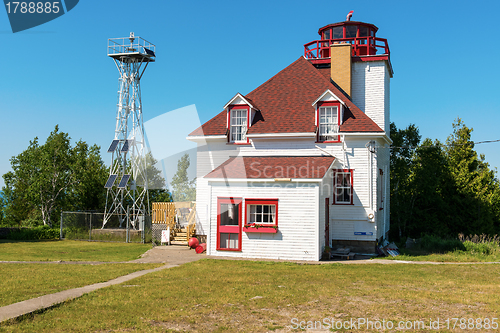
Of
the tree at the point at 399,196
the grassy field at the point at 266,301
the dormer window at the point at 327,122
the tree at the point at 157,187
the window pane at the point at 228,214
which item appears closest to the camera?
the grassy field at the point at 266,301

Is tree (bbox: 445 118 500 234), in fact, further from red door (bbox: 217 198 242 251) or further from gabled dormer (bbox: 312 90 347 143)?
red door (bbox: 217 198 242 251)

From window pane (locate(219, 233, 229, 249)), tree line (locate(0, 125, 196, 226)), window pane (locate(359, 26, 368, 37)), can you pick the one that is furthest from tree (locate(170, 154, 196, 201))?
window pane (locate(359, 26, 368, 37))

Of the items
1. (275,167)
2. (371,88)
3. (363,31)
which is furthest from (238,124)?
(363,31)

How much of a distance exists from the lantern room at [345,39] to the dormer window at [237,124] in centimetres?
684

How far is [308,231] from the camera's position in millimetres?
18391

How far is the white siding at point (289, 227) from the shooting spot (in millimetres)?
18375

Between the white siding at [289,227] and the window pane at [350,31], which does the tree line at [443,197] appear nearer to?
the window pane at [350,31]

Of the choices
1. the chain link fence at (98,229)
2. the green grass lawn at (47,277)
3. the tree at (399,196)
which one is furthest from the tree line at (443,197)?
the green grass lawn at (47,277)

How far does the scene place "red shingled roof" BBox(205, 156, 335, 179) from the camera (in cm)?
1906

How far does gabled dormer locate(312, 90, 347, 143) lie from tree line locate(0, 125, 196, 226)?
555 inches

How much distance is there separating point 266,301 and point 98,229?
22607mm

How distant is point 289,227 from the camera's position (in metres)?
18.6

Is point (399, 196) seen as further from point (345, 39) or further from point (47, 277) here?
point (47, 277)

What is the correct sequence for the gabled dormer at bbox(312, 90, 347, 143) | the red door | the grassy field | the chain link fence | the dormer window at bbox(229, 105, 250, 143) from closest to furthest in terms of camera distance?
the grassy field, the red door, the gabled dormer at bbox(312, 90, 347, 143), the dormer window at bbox(229, 105, 250, 143), the chain link fence
